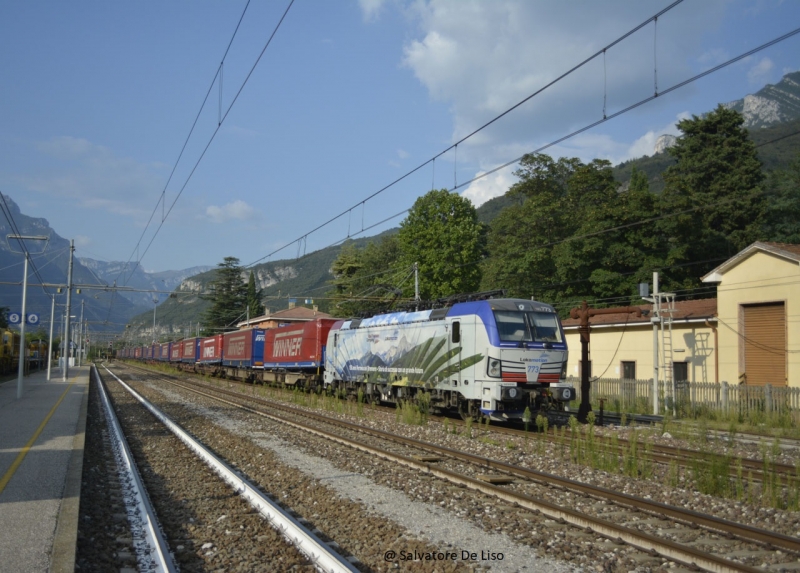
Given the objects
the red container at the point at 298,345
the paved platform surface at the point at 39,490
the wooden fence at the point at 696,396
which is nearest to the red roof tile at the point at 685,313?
the wooden fence at the point at 696,396

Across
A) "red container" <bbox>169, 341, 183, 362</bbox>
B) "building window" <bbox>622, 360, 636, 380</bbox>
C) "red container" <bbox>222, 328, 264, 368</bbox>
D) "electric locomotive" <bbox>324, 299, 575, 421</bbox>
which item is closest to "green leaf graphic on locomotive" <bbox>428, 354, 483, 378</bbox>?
"electric locomotive" <bbox>324, 299, 575, 421</bbox>

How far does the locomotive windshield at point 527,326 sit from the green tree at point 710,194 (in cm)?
2693

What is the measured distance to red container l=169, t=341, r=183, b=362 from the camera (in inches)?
2599

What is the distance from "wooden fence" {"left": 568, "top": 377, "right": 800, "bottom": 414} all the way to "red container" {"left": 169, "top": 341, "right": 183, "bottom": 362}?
48564 mm

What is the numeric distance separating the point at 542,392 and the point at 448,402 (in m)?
2.99

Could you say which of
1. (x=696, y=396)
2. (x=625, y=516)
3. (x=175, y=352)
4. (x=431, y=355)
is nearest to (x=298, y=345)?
(x=431, y=355)

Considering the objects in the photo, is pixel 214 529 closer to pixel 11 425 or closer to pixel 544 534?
pixel 544 534

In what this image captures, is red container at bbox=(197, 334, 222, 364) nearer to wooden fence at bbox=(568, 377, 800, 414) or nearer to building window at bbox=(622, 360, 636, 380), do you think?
building window at bbox=(622, 360, 636, 380)

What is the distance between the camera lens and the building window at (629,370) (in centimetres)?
2959

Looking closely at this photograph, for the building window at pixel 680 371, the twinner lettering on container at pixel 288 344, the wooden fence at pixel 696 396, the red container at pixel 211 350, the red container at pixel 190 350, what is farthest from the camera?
the red container at pixel 190 350

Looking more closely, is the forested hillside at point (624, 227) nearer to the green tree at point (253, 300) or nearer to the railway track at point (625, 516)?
the railway track at point (625, 516)

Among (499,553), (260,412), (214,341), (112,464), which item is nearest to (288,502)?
(499,553)

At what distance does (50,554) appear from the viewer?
19.7 ft

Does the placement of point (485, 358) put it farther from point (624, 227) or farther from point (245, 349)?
point (245, 349)
